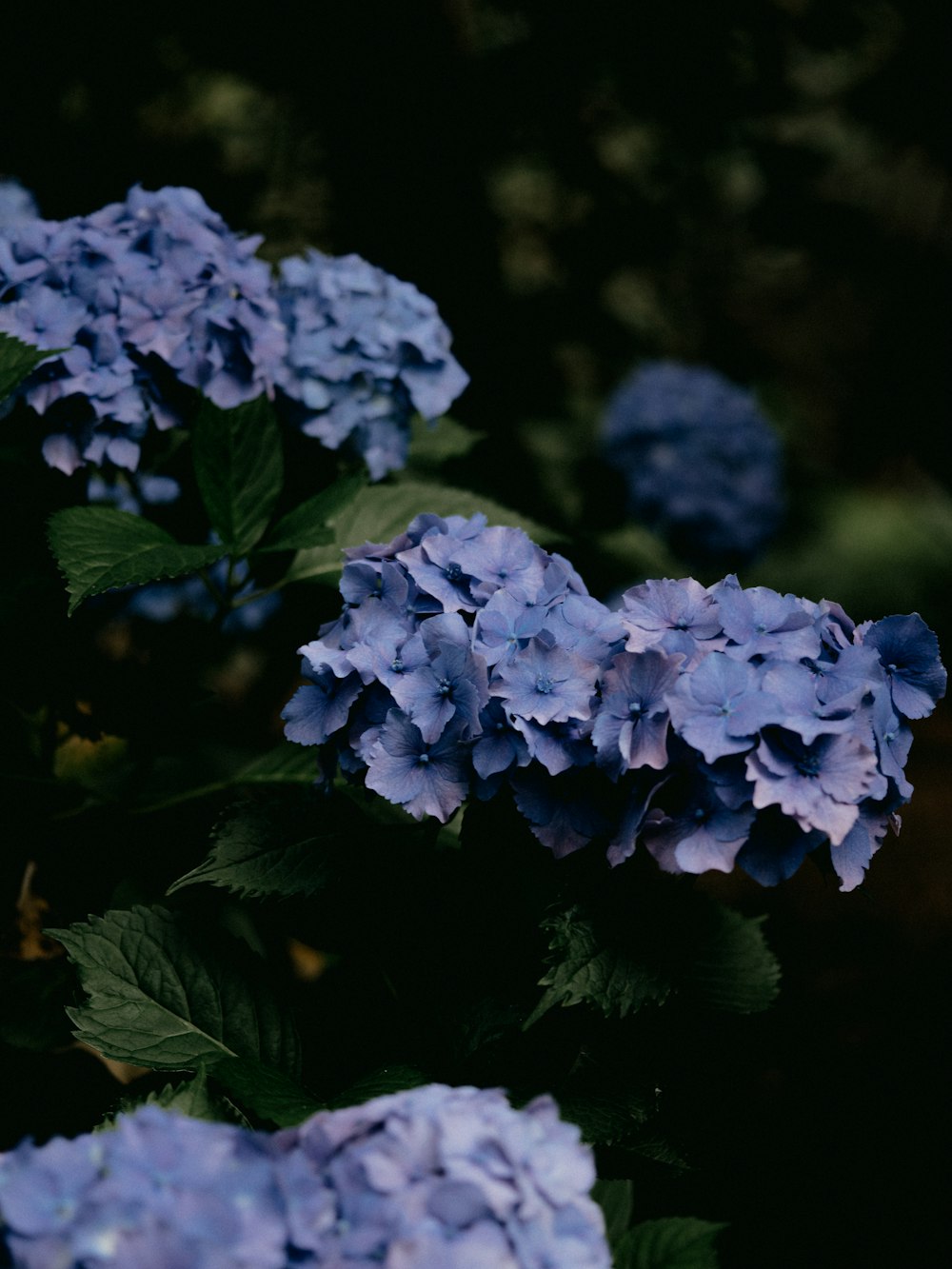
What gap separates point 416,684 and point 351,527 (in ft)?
1.79

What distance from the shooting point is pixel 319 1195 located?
0.77 metres

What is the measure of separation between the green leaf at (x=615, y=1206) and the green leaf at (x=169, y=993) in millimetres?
374

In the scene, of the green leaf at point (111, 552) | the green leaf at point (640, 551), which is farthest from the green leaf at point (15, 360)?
the green leaf at point (640, 551)

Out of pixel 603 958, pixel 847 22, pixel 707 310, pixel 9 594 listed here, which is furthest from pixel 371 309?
pixel 707 310

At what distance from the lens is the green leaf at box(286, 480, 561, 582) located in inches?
61.3

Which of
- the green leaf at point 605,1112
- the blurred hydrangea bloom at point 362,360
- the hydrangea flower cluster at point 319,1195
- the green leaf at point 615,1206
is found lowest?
the green leaf at point 605,1112

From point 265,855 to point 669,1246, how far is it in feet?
1.69

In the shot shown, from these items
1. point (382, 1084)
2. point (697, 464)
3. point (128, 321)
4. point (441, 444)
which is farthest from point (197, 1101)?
point (697, 464)

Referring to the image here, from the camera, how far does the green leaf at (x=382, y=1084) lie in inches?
42.2

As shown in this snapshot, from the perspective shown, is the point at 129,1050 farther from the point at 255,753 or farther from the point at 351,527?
the point at 255,753

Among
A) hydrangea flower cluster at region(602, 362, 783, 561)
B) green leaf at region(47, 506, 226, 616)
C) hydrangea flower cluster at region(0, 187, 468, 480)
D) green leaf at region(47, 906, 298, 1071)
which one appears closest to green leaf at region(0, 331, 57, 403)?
hydrangea flower cluster at region(0, 187, 468, 480)

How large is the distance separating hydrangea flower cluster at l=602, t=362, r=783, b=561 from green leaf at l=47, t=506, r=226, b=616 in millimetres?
2077

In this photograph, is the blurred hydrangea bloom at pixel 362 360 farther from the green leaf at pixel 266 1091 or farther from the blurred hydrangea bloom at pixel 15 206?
the green leaf at pixel 266 1091

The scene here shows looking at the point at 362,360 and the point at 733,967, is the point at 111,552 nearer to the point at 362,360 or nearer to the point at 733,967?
the point at 362,360
